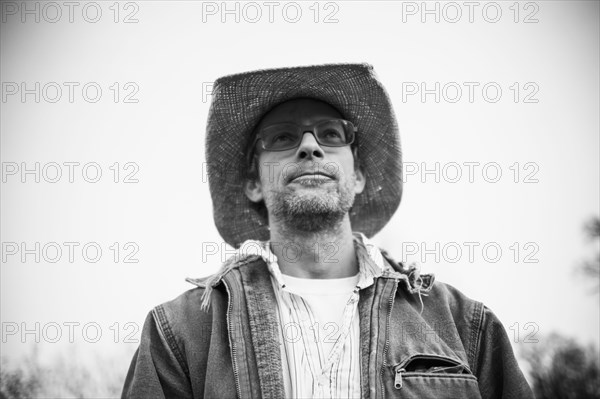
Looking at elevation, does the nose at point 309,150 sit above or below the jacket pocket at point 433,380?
above

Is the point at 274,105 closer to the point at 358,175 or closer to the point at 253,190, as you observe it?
the point at 253,190

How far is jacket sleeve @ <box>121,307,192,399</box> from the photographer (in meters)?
2.13

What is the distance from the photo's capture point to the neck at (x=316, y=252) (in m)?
2.67

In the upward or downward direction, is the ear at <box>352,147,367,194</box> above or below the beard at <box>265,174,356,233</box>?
above

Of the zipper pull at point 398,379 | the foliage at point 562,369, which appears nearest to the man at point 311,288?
the zipper pull at point 398,379

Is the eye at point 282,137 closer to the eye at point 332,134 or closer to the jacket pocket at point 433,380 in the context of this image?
the eye at point 332,134

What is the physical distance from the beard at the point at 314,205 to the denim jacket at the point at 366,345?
16.3 inches

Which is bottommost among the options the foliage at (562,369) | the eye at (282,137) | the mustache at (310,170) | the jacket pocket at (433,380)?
the foliage at (562,369)

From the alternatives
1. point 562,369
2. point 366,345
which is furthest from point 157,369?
point 562,369

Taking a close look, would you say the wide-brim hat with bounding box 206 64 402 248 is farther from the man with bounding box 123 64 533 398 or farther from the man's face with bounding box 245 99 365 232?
the man's face with bounding box 245 99 365 232

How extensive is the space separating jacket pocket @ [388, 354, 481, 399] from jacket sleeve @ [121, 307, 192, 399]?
2.94 ft

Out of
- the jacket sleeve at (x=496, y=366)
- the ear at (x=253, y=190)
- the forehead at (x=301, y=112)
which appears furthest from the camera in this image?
the ear at (x=253, y=190)

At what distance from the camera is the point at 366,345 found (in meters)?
2.18

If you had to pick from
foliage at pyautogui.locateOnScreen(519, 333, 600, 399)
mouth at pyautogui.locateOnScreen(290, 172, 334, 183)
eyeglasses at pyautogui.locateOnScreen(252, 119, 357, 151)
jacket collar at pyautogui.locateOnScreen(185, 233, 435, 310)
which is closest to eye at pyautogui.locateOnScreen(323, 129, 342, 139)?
eyeglasses at pyautogui.locateOnScreen(252, 119, 357, 151)
